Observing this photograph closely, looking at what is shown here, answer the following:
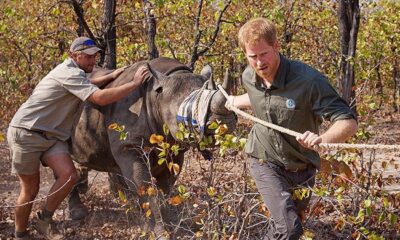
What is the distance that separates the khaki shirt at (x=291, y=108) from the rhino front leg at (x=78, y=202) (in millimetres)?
3390

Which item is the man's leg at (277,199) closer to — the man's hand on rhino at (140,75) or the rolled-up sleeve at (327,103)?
the rolled-up sleeve at (327,103)

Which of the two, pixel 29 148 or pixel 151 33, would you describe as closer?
pixel 29 148

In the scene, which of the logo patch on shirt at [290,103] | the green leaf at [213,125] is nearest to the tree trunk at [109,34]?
the green leaf at [213,125]

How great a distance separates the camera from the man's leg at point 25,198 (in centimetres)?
625

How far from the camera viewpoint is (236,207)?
17.3 feet

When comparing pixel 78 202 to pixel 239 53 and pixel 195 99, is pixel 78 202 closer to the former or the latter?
pixel 195 99

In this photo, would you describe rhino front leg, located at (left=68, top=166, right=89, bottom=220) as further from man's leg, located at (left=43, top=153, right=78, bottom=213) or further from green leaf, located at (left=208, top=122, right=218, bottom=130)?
green leaf, located at (left=208, top=122, right=218, bottom=130)

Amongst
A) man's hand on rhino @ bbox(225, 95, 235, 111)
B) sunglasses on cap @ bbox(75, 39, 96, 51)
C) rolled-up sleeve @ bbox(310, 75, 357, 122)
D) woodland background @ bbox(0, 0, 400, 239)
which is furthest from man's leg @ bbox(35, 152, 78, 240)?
rolled-up sleeve @ bbox(310, 75, 357, 122)

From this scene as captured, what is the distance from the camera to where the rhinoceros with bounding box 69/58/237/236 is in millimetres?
5902

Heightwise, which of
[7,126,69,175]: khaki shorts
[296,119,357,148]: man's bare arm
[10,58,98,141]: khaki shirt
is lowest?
[7,126,69,175]: khaki shorts

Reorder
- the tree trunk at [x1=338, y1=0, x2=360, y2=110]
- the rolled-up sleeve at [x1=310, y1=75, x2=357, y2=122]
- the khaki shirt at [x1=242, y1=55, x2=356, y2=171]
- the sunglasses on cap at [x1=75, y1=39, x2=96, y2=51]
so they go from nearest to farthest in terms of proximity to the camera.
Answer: the rolled-up sleeve at [x1=310, y1=75, x2=357, y2=122] → the khaki shirt at [x1=242, y1=55, x2=356, y2=171] → the sunglasses on cap at [x1=75, y1=39, x2=96, y2=51] → the tree trunk at [x1=338, y1=0, x2=360, y2=110]

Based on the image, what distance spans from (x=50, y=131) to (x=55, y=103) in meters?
0.27

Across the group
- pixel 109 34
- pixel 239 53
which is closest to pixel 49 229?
pixel 109 34

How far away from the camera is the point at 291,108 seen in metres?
4.10
